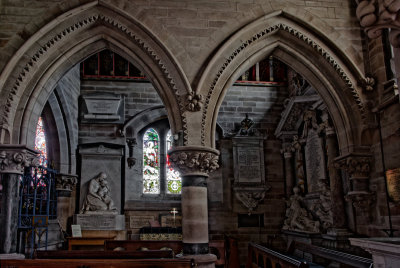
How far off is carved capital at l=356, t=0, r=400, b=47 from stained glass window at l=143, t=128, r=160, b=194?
27.7 ft

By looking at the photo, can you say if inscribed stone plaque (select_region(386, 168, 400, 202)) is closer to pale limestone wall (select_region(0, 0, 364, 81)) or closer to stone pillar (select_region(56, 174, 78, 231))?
pale limestone wall (select_region(0, 0, 364, 81))

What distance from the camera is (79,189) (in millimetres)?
9898

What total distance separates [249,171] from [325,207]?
267 cm

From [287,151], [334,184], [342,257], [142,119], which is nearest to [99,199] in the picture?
[142,119]

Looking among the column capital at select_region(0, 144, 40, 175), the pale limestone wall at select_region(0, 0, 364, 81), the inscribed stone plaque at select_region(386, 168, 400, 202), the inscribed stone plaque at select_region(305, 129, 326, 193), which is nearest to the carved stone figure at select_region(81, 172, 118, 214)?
the column capital at select_region(0, 144, 40, 175)

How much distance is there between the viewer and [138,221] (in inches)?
393

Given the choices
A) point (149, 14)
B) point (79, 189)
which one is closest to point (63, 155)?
point (79, 189)

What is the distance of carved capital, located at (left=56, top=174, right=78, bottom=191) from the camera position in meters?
9.39

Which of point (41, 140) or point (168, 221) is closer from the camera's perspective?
point (41, 140)

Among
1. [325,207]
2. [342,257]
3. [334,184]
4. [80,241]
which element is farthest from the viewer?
[80,241]

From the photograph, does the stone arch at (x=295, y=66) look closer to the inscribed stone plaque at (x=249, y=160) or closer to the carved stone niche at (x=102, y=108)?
the inscribed stone plaque at (x=249, y=160)

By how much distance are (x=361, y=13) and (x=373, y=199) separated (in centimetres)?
455

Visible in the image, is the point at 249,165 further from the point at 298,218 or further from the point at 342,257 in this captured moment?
the point at 342,257

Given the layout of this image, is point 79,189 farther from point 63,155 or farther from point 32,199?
point 32,199
